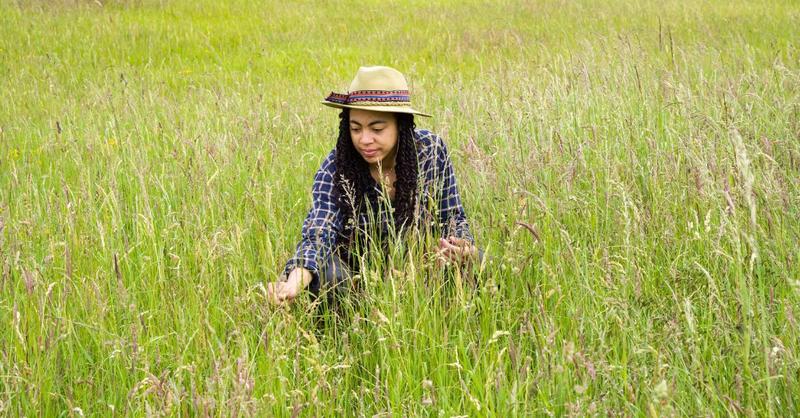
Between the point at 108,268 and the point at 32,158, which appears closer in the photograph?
the point at 108,268

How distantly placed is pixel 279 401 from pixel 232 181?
2.02 metres

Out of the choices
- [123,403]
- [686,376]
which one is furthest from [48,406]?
[686,376]

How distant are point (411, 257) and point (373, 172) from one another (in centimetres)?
97

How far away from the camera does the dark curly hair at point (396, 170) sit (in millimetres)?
2883

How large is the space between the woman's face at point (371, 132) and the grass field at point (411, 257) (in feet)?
1.43

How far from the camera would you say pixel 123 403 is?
206cm

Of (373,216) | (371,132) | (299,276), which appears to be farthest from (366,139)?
(299,276)

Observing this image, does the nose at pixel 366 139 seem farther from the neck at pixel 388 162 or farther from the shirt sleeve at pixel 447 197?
the shirt sleeve at pixel 447 197

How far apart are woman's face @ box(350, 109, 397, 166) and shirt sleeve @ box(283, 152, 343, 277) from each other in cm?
19

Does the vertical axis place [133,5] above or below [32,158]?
above

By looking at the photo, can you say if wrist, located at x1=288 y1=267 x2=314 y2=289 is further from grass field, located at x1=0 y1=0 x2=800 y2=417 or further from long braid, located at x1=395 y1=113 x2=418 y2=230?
long braid, located at x1=395 y1=113 x2=418 y2=230

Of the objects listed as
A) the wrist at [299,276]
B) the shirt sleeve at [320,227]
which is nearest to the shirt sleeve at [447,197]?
the shirt sleeve at [320,227]

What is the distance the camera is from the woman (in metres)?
2.74

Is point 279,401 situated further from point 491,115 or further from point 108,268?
point 491,115
